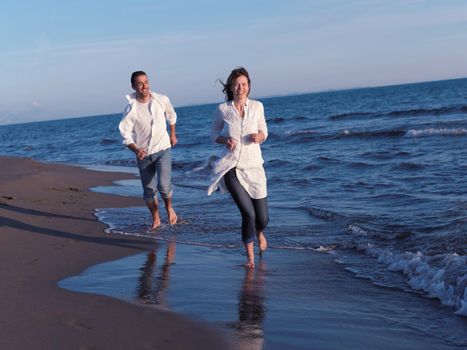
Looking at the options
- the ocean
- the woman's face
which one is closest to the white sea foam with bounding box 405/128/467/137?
the ocean

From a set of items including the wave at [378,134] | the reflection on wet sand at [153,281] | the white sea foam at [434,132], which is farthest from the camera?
the wave at [378,134]

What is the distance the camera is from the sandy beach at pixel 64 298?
324cm

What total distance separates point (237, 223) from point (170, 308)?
3633mm

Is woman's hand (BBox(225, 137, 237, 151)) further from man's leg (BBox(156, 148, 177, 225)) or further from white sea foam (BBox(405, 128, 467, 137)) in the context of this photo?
white sea foam (BBox(405, 128, 467, 137))

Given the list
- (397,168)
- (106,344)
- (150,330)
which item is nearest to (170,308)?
(150,330)

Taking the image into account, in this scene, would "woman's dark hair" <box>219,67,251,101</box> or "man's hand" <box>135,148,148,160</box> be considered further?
"man's hand" <box>135,148,148,160</box>

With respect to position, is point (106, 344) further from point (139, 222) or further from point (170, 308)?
point (139, 222)

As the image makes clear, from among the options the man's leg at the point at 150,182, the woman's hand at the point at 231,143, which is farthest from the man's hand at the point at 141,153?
the woman's hand at the point at 231,143

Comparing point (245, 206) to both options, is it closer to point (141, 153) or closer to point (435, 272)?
point (435, 272)

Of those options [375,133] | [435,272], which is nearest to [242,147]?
[435,272]

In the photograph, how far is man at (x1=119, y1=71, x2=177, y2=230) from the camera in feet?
21.7

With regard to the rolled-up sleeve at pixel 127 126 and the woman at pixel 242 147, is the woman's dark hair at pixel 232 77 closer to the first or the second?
the woman at pixel 242 147

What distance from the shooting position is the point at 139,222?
7676 mm

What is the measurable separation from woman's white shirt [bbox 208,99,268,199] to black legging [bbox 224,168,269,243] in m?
0.04
